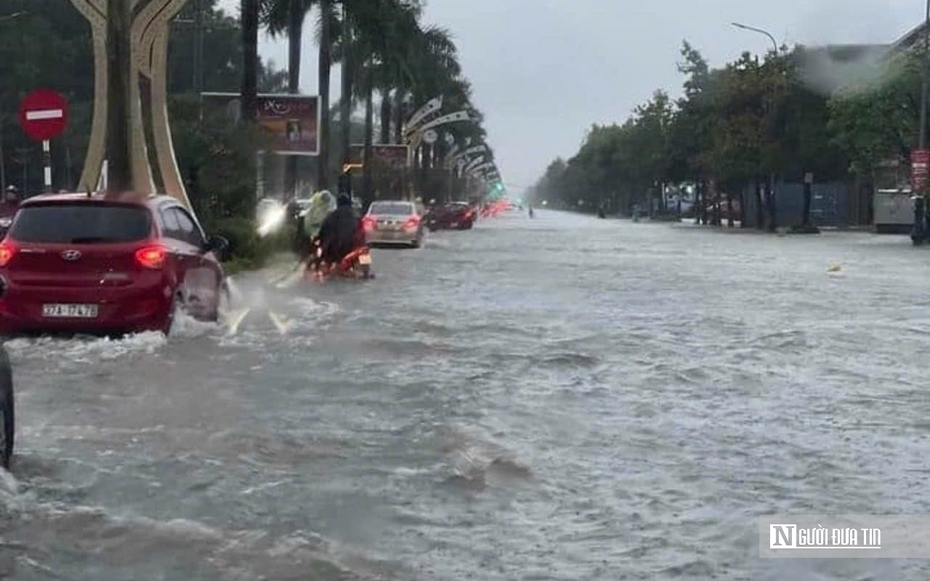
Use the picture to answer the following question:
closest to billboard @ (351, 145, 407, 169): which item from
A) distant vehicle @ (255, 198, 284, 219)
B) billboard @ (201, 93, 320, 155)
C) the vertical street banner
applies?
the vertical street banner

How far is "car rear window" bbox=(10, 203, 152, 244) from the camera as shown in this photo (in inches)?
570

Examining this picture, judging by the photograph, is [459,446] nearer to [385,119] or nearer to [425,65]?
[425,65]

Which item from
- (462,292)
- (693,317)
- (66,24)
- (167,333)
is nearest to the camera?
(167,333)

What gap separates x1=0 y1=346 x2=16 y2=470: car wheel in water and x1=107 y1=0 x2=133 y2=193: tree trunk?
504 inches

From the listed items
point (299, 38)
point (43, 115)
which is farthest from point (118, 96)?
point (299, 38)

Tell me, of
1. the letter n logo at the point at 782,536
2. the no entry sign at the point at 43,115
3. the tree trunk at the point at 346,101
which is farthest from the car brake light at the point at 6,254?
the tree trunk at the point at 346,101

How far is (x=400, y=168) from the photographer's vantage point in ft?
240

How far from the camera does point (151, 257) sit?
1455cm

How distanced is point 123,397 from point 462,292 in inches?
494

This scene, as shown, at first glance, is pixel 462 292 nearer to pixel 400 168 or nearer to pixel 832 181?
pixel 400 168

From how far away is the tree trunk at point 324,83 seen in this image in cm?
4472

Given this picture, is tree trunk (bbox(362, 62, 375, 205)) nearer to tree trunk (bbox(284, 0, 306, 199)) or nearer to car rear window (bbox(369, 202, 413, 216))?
tree trunk (bbox(284, 0, 306, 199))

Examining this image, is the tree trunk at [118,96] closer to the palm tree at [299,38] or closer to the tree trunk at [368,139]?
the palm tree at [299,38]

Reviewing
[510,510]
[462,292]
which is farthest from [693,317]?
[510,510]
